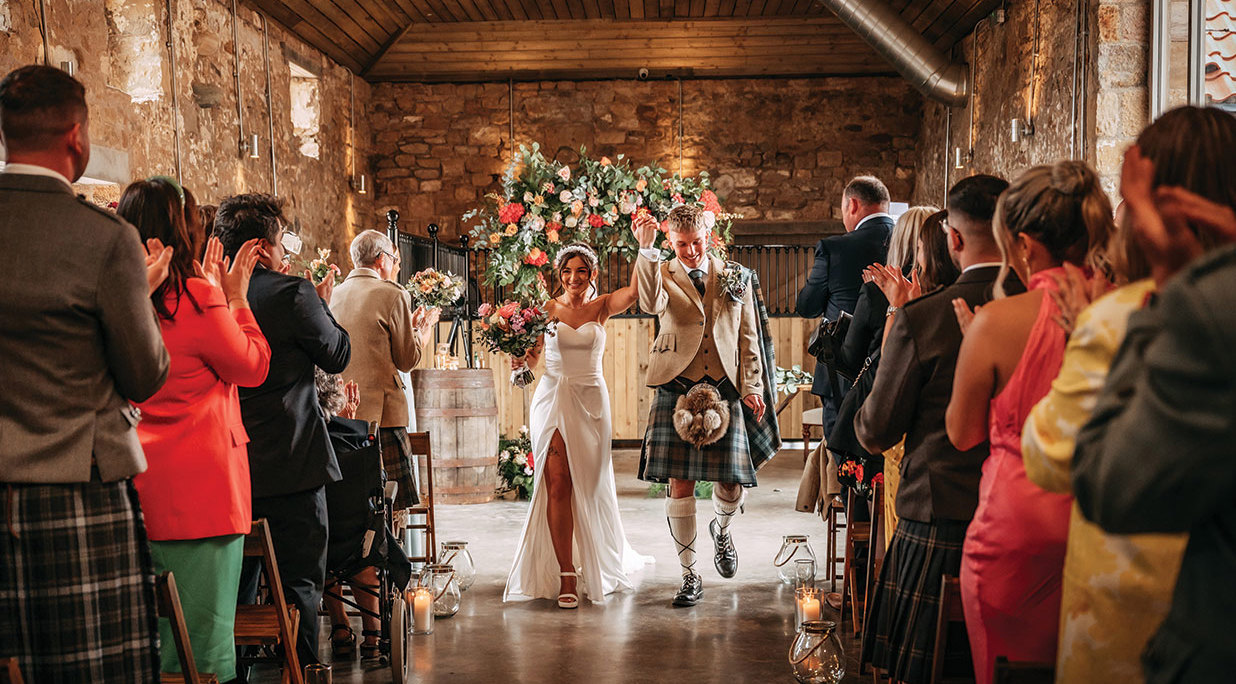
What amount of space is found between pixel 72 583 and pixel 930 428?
1814 mm

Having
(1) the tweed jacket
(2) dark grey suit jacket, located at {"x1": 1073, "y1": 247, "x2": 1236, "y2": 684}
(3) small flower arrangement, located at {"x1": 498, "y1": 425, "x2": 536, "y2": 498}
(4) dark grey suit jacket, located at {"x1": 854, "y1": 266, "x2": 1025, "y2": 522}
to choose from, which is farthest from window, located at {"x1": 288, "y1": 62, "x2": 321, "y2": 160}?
(2) dark grey suit jacket, located at {"x1": 1073, "y1": 247, "x2": 1236, "y2": 684}

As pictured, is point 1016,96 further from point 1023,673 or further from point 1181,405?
point 1181,405

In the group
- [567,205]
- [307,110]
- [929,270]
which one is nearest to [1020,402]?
[929,270]

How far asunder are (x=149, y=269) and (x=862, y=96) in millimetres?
9354

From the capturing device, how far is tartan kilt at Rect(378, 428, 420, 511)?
4.19m

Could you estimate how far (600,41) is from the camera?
10070 mm

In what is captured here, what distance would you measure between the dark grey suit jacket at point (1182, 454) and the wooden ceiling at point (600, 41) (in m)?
9.04

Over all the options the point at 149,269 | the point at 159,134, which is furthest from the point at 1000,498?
the point at 159,134

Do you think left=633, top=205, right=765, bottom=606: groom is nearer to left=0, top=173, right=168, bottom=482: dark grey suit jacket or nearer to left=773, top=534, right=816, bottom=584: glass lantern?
left=773, top=534, right=816, bottom=584: glass lantern

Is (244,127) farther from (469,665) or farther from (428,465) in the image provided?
(469,665)

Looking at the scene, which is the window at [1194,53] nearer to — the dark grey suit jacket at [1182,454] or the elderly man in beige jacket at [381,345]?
the elderly man in beige jacket at [381,345]

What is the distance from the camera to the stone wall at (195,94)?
201 inches

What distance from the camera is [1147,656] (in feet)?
3.40

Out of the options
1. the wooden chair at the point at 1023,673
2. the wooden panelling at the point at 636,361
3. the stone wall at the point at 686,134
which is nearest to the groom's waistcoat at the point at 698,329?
the wooden chair at the point at 1023,673
